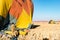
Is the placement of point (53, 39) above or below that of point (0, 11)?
below

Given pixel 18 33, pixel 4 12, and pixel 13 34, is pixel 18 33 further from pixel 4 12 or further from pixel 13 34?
pixel 4 12

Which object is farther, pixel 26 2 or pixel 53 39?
pixel 26 2

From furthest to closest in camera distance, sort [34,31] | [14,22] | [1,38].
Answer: [14,22] → [34,31] → [1,38]

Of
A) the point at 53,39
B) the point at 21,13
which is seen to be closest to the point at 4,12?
the point at 21,13

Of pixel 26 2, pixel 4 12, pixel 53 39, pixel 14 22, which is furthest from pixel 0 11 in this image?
pixel 53 39

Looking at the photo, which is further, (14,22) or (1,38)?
(14,22)

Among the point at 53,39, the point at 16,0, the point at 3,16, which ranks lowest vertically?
the point at 53,39

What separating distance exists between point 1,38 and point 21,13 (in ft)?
11.0

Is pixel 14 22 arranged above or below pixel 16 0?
below

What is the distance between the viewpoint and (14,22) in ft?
51.4

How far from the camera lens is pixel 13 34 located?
1348 centimetres

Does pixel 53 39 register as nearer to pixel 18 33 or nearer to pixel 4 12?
pixel 18 33

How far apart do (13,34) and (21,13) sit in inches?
121

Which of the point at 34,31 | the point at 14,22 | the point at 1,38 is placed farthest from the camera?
the point at 14,22
